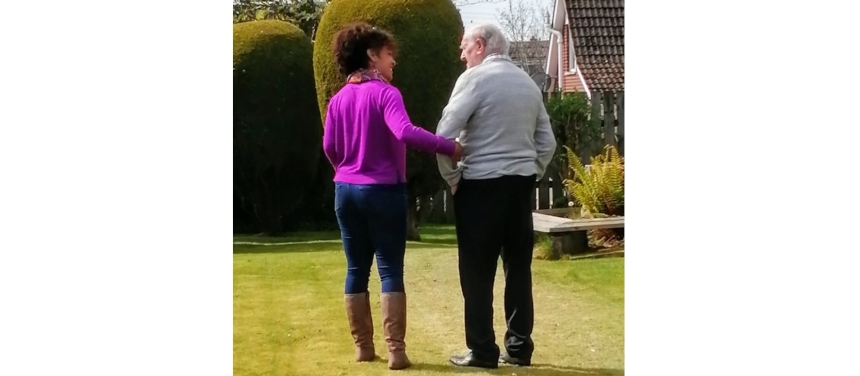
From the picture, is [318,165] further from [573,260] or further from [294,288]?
[573,260]

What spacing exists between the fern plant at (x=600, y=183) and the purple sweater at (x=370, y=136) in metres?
1.20

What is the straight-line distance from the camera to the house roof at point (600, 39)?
505 cm

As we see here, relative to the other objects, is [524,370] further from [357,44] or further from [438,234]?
[357,44]

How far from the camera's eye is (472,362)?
4.64 m

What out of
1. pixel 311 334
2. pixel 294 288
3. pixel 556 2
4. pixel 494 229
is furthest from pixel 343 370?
pixel 556 2

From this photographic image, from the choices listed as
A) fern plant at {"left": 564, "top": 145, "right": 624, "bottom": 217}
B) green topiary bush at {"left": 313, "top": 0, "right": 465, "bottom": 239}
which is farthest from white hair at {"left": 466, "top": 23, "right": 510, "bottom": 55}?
fern plant at {"left": 564, "top": 145, "right": 624, "bottom": 217}

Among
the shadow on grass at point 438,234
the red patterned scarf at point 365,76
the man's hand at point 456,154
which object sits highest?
the red patterned scarf at point 365,76

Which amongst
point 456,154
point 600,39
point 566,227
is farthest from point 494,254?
point 600,39

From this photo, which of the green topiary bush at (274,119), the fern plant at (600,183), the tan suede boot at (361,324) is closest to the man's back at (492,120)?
the tan suede boot at (361,324)

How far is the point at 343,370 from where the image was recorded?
462 cm

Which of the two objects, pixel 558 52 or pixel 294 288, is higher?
pixel 558 52

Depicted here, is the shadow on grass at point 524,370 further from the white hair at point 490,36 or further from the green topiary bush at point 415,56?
the white hair at point 490,36
